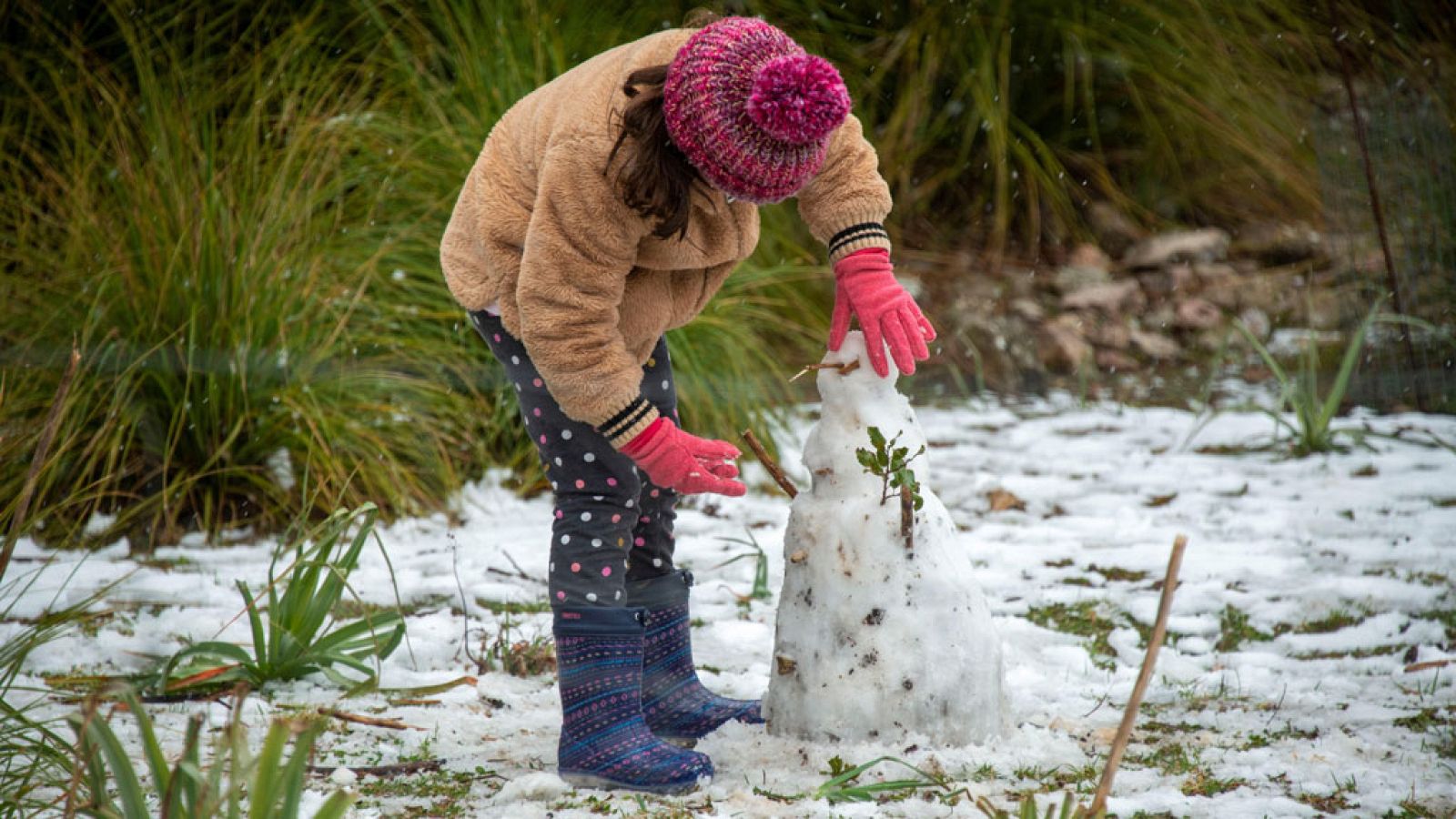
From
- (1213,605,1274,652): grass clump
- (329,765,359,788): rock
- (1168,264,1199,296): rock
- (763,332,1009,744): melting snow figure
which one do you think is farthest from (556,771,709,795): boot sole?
(1168,264,1199,296): rock

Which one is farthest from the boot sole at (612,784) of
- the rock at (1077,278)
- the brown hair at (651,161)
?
the rock at (1077,278)

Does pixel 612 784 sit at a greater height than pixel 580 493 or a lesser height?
lesser

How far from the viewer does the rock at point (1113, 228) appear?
225 inches

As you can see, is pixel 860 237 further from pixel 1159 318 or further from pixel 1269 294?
pixel 1269 294

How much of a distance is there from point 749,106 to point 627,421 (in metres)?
0.48

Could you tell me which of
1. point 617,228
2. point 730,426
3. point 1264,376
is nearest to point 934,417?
point 730,426

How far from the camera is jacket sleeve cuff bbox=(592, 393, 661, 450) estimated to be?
6.05 ft

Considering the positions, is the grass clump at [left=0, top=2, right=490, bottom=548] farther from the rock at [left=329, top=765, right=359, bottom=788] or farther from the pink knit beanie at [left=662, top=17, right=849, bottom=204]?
the pink knit beanie at [left=662, top=17, right=849, bottom=204]

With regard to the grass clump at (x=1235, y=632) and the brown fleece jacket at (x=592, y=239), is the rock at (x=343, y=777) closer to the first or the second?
the brown fleece jacket at (x=592, y=239)

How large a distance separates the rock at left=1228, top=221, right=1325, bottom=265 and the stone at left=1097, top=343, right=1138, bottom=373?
930 mm

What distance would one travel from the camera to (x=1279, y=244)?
5637 mm

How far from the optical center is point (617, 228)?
180cm

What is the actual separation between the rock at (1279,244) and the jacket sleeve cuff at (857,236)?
166 inches

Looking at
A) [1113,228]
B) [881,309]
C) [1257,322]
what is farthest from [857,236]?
[1113,228]
